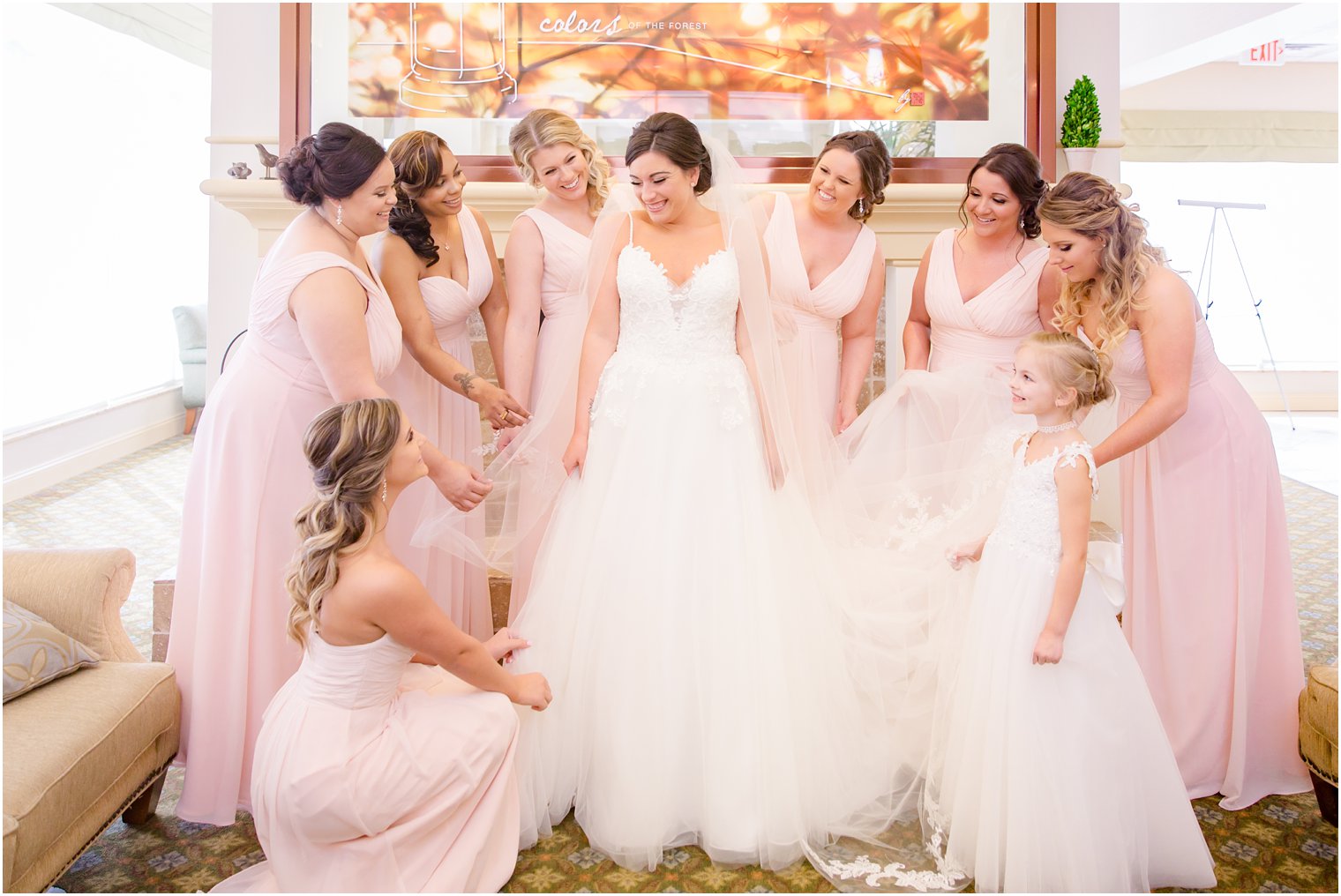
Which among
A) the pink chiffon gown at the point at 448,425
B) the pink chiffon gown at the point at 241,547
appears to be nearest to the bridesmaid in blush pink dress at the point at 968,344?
the pink chiffon gown at the point at 448,425

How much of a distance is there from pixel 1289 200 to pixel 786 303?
378 inches

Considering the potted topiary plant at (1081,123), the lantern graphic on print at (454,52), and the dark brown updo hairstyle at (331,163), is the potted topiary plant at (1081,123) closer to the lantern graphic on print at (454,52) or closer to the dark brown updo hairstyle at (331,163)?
the lantern graphic on print at (454,52)

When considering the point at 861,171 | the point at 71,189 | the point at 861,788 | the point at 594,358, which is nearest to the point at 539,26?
the point at 861,171

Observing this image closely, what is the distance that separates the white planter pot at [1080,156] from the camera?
170 inches

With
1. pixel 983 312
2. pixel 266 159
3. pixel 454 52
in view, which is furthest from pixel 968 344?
pixel 266 159

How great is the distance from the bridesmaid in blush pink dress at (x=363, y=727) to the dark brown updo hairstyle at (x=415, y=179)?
3.39 feet

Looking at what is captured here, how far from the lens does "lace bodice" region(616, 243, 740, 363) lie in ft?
9.50

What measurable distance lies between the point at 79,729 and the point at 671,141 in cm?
202

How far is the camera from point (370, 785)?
87.0 inches

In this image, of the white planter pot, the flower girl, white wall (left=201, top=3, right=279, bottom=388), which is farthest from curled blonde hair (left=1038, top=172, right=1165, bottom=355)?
white wall (left=201, top=3, right=279, bottom=388)

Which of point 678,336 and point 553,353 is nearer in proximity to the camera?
point 678,336

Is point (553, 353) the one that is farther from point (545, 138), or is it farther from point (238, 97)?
point (238, 97)

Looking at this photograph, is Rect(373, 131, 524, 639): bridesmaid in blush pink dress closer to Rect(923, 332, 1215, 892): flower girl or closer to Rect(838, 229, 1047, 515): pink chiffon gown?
Rect(838, 229, 1047, 515): pink chiffon gown

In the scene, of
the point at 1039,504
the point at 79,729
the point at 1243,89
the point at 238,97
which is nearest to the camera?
the point at 79,729
